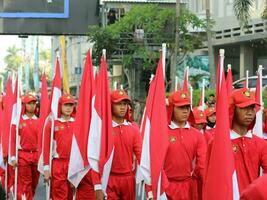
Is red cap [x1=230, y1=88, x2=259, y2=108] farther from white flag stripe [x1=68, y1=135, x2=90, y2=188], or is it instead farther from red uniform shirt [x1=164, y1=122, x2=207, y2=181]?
white flag stripe [x1=68, y1=135, x2=90, y2=188]

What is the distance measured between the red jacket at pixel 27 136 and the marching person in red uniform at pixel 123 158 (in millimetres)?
3834

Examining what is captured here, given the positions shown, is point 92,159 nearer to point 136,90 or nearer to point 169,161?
point 169,161

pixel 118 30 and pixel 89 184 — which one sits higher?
pixel 118 30

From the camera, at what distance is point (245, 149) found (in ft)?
19.4

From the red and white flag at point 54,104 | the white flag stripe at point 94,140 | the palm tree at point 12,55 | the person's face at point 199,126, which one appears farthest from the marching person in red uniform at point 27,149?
the palm tree at point 12,55

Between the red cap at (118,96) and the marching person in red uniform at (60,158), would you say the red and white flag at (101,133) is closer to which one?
the red cap at (118,96)

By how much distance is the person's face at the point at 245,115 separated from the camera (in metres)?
5.82

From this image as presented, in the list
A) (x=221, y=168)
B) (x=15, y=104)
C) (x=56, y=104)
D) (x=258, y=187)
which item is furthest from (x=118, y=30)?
(x=258, y=187)

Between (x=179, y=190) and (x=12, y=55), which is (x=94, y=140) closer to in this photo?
(x=179, y=190)

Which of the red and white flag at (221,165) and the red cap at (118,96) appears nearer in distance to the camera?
the red and white flag at (221,165)

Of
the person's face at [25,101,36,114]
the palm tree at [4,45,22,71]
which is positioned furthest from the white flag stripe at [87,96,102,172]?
the palm tree at [4,45,22,71]

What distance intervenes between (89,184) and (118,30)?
19.8 meters

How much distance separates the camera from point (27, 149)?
10969 mm

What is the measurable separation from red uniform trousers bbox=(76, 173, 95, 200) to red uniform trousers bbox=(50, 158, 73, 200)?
98 centimetres
